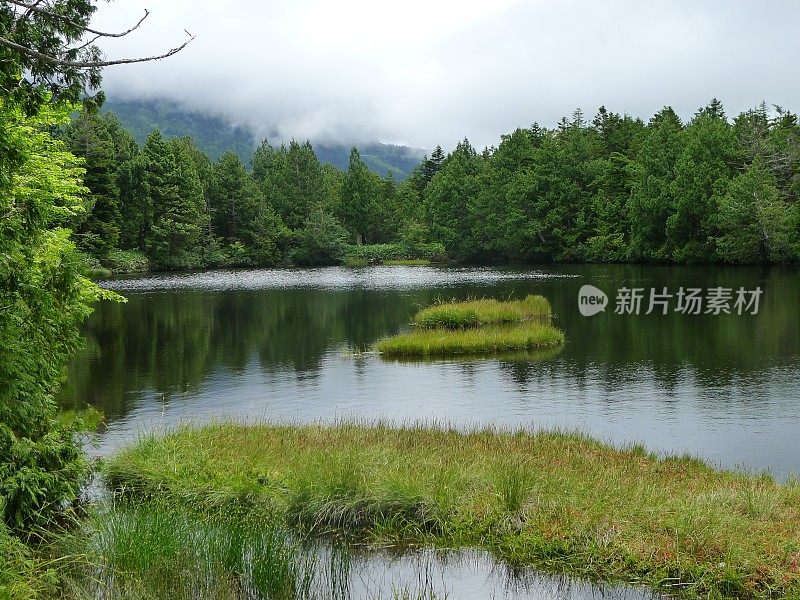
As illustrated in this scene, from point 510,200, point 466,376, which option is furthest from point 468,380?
point 510,200

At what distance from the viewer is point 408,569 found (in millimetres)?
10055

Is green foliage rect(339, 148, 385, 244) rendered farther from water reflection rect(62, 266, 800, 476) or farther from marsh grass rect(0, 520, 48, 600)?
marsh grass rect(0, 520, 48, 600)

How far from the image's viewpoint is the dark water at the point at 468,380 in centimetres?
1722

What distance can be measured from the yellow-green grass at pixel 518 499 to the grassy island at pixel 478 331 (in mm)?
16591

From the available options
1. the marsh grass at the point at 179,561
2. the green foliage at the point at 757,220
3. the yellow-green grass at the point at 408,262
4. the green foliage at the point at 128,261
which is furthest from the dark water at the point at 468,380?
the yellow-green grass at the point at 408,262

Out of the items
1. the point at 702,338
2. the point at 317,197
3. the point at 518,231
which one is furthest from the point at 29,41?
the point at 317,197

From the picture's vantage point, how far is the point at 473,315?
1471 inches

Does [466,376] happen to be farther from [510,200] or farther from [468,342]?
[510,200]

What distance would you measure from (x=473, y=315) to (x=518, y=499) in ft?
87.6

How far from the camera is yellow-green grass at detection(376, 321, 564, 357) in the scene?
3231cm

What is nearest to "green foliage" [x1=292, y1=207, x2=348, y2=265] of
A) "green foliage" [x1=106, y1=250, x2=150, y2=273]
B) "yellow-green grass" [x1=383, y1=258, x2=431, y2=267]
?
"yellow-green grass" [x1=383, y1=258, x2=431, y2=267]

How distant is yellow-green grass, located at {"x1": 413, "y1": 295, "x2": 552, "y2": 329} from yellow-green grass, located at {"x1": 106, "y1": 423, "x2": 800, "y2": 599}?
21.3 meters

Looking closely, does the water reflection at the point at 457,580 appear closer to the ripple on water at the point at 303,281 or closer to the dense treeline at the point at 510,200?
the ripple on water at the point at 303,281

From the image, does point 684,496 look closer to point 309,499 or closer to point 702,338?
point 309,499
